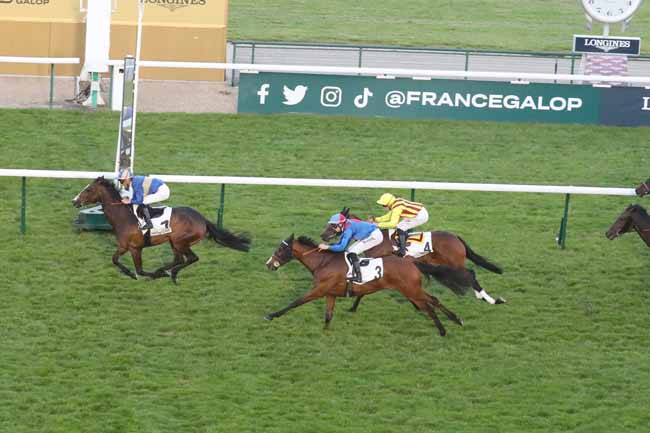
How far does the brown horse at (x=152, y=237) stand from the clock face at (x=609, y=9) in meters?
9.73

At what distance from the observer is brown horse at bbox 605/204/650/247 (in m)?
14.1

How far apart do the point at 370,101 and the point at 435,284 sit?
239 inches

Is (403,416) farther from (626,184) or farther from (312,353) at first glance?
(626,184)

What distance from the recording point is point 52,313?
13164 mm

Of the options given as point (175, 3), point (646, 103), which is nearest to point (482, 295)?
point (646, 103)

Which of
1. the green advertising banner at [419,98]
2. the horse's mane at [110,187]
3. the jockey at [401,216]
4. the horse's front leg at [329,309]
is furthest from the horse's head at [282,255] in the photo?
the green advertising banner at [419,98]

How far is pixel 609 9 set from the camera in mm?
21609

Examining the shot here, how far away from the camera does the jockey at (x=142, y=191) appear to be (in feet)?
44.4

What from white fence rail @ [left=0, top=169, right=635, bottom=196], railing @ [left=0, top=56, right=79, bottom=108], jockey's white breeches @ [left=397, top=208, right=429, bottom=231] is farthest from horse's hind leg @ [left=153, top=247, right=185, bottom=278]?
railing @ [left=0, top=56, right=79, bottom=108]

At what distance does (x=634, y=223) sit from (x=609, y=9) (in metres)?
8.25

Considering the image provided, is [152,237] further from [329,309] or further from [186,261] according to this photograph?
[329,309]

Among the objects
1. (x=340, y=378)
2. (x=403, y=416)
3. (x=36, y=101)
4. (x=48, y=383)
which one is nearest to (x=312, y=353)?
(x=340, y=378)

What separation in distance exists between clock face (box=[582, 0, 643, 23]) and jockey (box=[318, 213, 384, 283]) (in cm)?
972

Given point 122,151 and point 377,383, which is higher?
point 122,151
